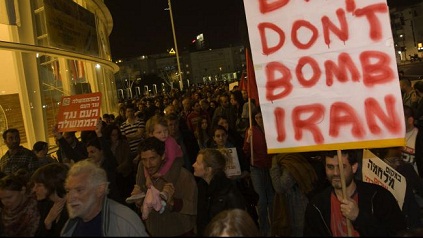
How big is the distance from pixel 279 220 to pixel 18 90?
856cm

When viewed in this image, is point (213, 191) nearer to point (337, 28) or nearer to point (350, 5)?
point (337, 28)

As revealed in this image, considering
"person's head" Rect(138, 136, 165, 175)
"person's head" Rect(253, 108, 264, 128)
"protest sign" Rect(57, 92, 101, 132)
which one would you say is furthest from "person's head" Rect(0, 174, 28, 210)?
"person's head" Rect(253, 108, 264, 128)

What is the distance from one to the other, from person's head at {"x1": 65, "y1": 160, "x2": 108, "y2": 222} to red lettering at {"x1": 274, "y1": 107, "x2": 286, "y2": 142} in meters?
1.27

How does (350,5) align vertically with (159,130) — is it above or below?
above

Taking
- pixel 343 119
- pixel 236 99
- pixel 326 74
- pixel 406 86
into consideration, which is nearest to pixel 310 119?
pixel 343 119

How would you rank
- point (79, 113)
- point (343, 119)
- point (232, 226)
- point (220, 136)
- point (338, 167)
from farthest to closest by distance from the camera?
point (220, 136) < point (79, 113) < point (338, 167) < point (343, 119) < point (232, 226)

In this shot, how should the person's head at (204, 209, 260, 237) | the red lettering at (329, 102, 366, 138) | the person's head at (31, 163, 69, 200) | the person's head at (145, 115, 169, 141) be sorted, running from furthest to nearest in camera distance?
1. the person's head at (145, 115, 169, 141)
2. the person's head at (31, 163, 69, 200)
3. the red lettering at (329, 102, 366, 138)
4. the person's head at (204, 209, 260, 237)

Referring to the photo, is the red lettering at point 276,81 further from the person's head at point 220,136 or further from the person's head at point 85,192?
the person's head at point 220,136

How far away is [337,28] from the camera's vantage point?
3.28 meters

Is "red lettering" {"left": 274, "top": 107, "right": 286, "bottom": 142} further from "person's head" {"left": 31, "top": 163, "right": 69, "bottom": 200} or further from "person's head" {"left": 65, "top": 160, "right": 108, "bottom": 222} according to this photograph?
"person's head" {"left": 31, "top": 163, "right": 69, "bottom": 200}

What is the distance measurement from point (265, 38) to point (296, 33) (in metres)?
0.23

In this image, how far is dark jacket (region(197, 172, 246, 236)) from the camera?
13.9 ft

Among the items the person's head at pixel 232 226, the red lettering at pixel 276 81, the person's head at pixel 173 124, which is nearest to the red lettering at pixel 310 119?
the red lettering at pixel 276 81

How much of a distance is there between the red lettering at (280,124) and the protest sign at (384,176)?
1.83m
